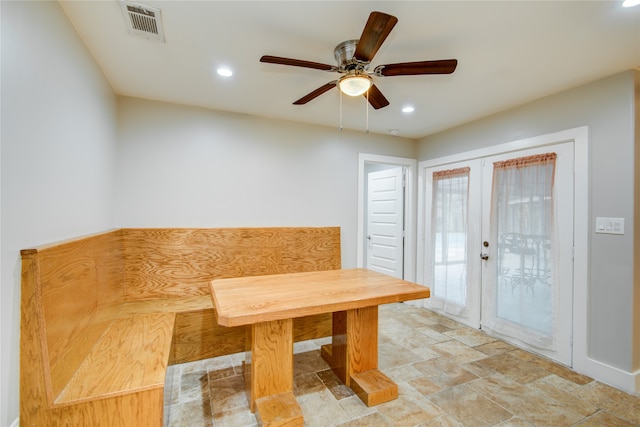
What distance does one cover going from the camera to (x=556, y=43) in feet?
6.10

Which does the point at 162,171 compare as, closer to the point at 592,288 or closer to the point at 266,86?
the point at 266,86

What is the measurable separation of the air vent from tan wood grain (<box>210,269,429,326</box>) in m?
1.74

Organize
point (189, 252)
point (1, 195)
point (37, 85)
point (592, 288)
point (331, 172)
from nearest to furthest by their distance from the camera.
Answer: point (1, 195), point (37, 85), point (592, 288), point (189, 252), point (331, 172)

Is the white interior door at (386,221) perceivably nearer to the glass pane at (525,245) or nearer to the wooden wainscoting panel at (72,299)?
the glass pane at (525,245)

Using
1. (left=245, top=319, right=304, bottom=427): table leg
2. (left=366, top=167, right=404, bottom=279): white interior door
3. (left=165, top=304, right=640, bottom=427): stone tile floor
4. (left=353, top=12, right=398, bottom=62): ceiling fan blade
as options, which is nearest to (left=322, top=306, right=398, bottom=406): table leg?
(left=165, top=304, right=640, bottom=427): stone tile floor

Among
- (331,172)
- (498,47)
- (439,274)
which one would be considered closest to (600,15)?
(498,47)

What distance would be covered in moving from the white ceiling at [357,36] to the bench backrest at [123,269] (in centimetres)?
135

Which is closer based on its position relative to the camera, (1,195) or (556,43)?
(1,195)

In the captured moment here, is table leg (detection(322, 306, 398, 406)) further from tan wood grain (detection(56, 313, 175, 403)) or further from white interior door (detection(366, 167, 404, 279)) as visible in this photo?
white interior door (detection(366, 167, 404, 279))

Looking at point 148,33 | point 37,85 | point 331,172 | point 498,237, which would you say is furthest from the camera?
point 331,172

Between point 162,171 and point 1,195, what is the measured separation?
6.28 ft

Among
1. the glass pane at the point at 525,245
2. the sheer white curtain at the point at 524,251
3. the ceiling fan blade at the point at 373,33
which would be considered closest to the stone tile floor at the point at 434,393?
the sheer white curtain at the point at 524,251

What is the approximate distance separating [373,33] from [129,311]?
110 inches

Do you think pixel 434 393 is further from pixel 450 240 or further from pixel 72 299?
pixel 72 299
